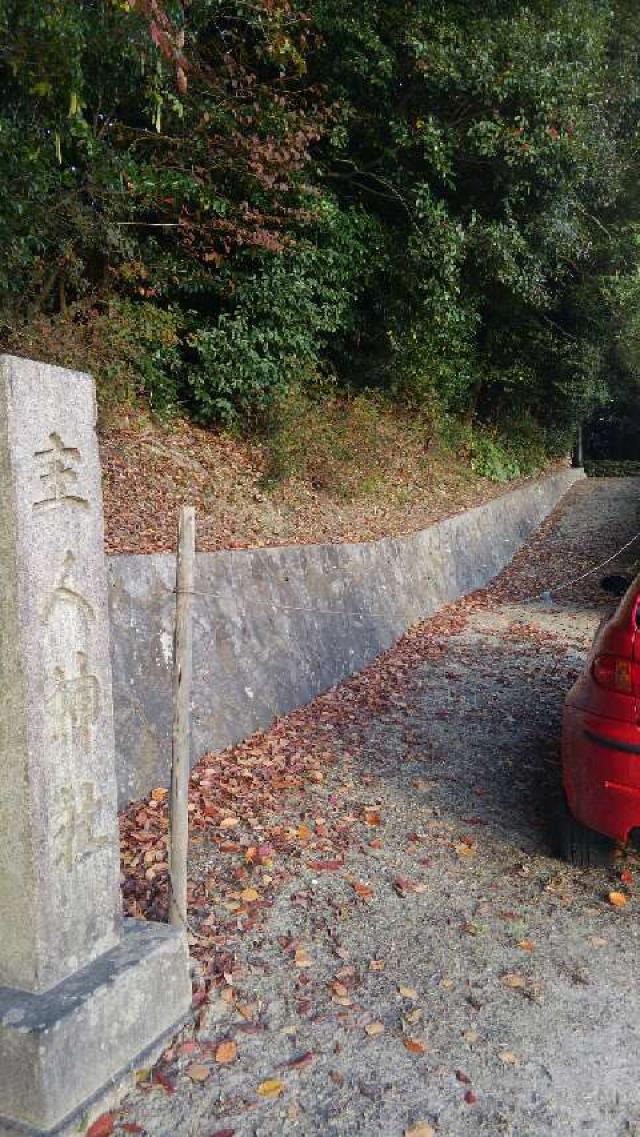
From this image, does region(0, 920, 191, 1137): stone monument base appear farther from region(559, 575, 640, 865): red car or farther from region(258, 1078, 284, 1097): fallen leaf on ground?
region(559, 575, 640, 865): red car

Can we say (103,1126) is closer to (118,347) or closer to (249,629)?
(249,629)

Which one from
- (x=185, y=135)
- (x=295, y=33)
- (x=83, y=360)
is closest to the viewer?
(x=83, y=360)

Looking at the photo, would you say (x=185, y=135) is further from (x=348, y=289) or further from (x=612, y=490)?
(x=612, y=490)

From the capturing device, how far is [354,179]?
12352 mm

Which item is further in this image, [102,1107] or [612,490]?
[612,490]

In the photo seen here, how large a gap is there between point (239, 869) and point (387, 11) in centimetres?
1137

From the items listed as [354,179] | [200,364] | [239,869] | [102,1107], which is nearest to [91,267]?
[200,364]

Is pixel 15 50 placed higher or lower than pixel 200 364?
higher

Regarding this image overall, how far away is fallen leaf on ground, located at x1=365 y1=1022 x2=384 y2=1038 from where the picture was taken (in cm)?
298

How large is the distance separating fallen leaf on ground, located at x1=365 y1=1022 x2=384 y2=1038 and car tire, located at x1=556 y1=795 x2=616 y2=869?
153 cm

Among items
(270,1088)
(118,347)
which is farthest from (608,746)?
(118,347)

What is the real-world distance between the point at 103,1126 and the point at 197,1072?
0.35m

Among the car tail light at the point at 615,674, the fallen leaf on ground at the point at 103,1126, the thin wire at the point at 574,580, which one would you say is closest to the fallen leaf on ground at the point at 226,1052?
the fallen leaf on ground at the point at 103,1126

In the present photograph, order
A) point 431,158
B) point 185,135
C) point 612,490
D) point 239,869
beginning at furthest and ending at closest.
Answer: point 612,490 → point 431,158 → point 185,135 → point 239,869
